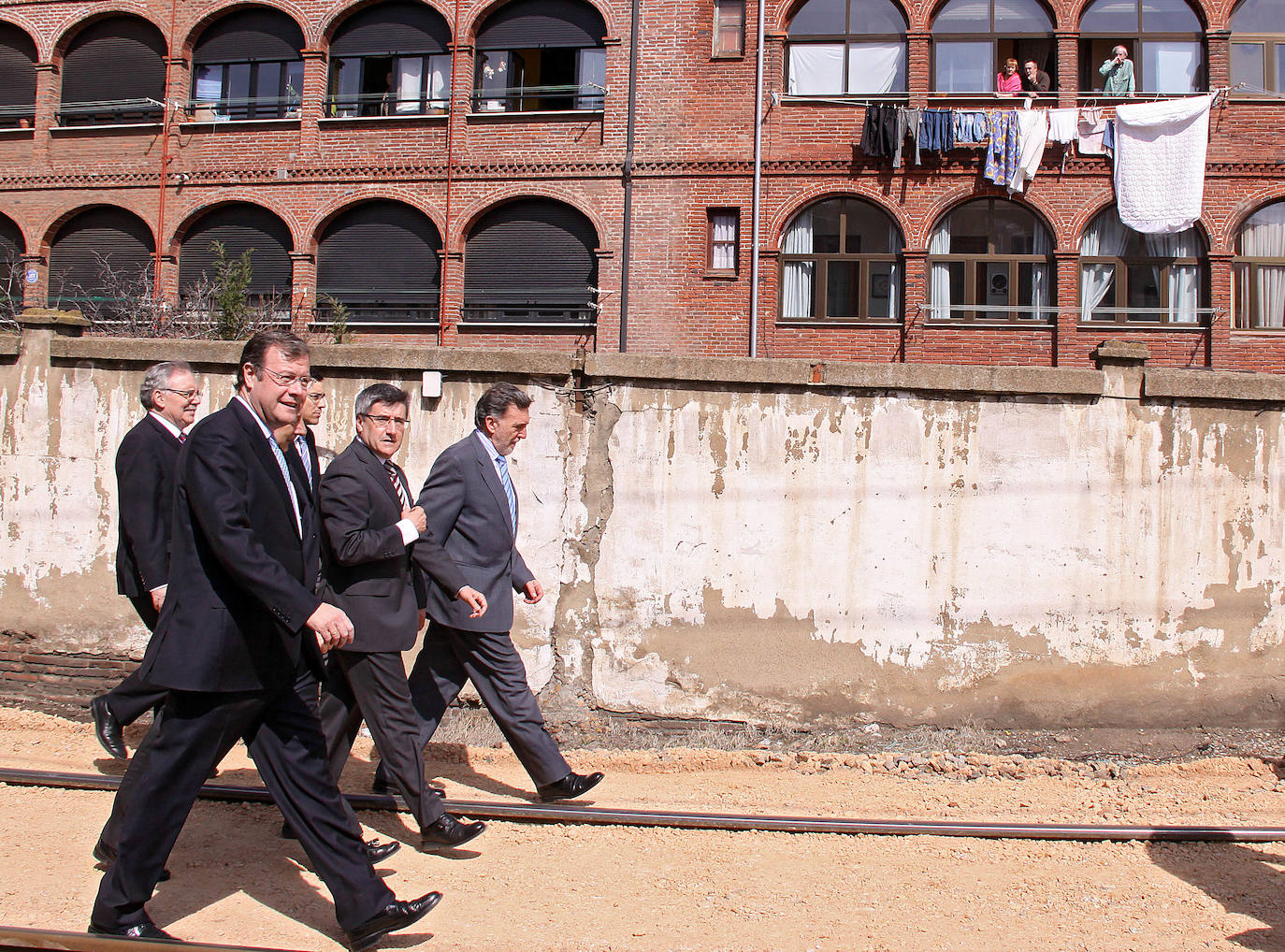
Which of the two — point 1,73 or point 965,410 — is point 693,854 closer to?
point 965,410

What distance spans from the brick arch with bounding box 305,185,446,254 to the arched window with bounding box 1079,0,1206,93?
12.6 m

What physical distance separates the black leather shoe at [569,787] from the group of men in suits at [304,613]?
1 cm

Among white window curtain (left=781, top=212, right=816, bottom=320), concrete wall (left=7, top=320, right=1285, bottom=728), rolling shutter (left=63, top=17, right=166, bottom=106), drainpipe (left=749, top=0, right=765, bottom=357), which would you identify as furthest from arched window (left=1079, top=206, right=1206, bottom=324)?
rolling shutter (left=63, top=17, right=166, bottom=106)

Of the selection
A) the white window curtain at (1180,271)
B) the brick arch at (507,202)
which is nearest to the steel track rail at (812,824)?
the brick arch at (507,202)

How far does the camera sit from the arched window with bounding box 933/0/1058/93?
741 inches

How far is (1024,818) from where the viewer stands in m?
5.51

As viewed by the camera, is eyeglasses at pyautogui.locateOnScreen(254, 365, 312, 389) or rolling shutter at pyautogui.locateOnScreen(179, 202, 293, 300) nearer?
eyeglasses at pyautogui.locateOnScreen(254, 365, 312, 389)

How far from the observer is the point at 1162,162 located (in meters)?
18.0

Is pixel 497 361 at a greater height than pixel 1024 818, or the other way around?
pixel 497 361

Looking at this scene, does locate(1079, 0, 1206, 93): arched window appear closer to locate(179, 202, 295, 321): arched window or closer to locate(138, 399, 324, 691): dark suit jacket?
locate(179, 202, 295, 321): arched window

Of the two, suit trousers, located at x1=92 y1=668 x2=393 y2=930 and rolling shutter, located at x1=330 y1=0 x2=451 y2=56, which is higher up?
rolling shutter, located at x1=330 y1=0 x2=451 y2=56

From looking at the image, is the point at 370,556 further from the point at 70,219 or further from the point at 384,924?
the point at 70,219

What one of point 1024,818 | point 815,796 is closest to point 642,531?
point 815,796

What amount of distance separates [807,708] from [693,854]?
2.02 m
